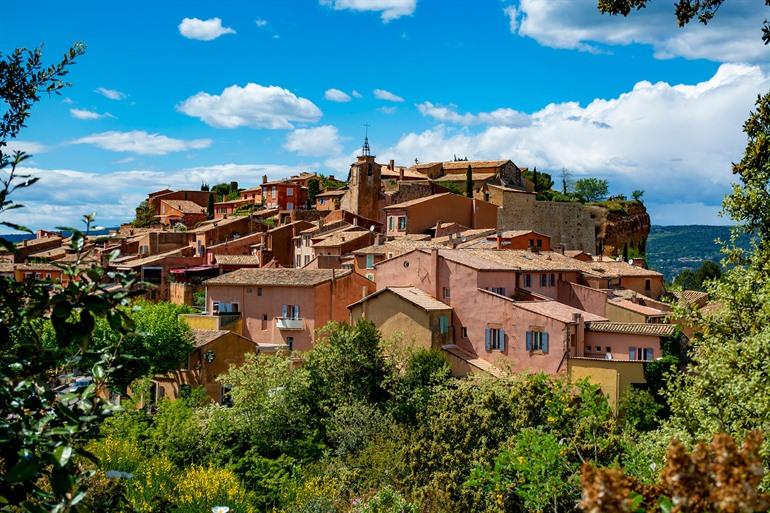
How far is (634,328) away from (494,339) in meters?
6.20

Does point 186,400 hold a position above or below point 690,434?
below

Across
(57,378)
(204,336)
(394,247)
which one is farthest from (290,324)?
(57,378)

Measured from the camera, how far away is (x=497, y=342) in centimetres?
3703

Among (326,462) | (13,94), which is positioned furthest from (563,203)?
(13,94)

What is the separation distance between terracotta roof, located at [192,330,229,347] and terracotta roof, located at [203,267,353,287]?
15.5ft

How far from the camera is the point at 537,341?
35.5 meters

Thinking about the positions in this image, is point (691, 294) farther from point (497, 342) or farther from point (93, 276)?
point (93, 276)

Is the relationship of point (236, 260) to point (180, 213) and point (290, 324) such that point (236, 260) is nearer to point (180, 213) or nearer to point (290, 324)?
point (290, 324)

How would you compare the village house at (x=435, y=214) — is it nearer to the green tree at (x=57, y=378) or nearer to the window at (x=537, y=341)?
the window at (x=537, y=341)

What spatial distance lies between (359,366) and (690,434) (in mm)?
22121

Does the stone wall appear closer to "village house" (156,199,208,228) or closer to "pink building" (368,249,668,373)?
"pink building" (368,249,668,373)

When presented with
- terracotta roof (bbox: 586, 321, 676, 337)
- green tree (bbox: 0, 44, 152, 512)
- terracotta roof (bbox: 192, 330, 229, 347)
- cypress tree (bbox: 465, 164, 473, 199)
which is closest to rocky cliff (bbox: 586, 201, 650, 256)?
cypress tree (bbox: 465, 164, 473, 199)

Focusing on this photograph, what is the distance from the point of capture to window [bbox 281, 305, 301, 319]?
4312 centimetres

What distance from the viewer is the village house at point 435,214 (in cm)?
5934
